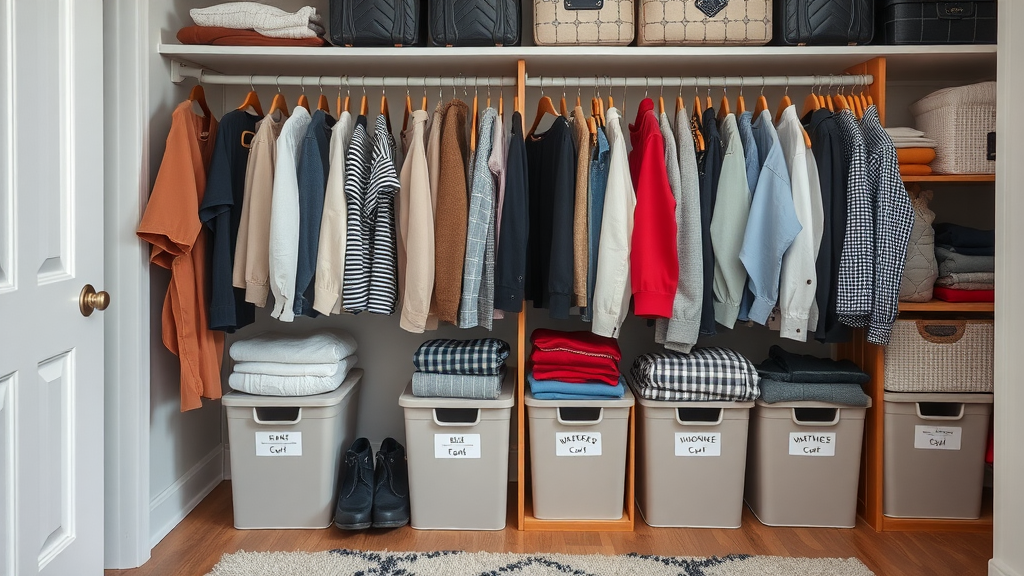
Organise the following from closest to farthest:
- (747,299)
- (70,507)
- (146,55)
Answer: (70,507)
(146,55)
(747,299)

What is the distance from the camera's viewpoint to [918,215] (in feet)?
8.13

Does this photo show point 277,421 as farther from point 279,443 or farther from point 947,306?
point 947,306

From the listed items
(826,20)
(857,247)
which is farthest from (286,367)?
(826,20)

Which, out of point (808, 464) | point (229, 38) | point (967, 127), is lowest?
point (808, 464)

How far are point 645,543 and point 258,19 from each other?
7.00 feet

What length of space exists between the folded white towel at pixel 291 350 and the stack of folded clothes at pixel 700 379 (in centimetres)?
108

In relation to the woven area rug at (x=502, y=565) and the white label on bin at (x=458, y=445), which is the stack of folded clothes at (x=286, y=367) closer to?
the white label on bin at (x=458, y=445)

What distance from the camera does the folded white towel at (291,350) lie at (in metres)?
2.47

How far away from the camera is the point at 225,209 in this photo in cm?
234

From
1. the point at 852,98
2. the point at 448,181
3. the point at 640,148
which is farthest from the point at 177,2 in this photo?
the point at 852,98

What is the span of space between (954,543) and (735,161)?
1.46 m

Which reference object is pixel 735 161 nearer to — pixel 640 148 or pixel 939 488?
pixel 640 148

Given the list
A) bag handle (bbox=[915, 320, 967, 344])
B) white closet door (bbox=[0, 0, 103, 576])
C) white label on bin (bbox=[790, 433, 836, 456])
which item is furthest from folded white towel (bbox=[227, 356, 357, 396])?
bag handle (bbox=[915, 320, 967, 344])

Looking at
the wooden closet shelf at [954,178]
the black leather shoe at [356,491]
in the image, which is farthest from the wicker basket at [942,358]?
the black leather shoe at [356,491]
